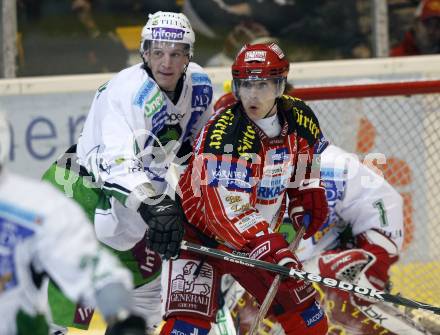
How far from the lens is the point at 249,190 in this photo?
3867 millimetres

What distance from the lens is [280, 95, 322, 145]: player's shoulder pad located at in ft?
13.2

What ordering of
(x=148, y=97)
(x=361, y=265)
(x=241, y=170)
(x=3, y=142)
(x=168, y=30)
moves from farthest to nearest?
1. (x=361, y=265)
2. (x=168, y=30)
3. (x=148, y=97)
4. (x=241, y=170)
5. (x=3, y=142)

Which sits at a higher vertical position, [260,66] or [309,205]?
[260,66]

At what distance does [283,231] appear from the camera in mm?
4887

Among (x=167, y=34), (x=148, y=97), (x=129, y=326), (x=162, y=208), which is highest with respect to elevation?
(x=167, y=34)

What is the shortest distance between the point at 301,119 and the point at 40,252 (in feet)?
5.67

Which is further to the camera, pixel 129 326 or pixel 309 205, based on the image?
pixel 309 205

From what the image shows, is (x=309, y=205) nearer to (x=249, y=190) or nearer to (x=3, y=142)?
(x=249, y=190)

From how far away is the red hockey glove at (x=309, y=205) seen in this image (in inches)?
166

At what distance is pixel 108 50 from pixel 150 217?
2401mm

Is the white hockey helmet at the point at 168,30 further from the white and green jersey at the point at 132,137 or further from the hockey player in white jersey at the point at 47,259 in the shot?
the hockey player in white jersey at the point at 47,259

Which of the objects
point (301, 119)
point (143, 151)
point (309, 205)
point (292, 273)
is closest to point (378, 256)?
point (309, 205)

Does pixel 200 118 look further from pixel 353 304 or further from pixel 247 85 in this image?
pixel 353 304

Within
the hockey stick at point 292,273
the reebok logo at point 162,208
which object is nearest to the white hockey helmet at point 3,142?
the reebok logo at point 162,208
